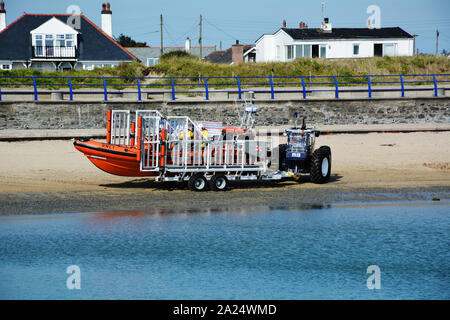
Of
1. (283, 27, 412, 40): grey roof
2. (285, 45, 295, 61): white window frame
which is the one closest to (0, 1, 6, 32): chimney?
(283, 27, 412, 40): grey roof

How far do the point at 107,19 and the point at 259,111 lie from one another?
34.5 meters

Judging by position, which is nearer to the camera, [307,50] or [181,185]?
[181,185]

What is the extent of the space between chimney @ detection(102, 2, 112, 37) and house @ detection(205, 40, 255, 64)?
39.0 ft

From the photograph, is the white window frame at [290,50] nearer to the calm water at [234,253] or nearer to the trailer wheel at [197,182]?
the trailer wheel at [197,182]

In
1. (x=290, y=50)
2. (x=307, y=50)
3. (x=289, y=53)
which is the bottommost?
(x=289, y=53)

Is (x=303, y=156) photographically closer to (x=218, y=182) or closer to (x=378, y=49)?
(x=218, y=182)

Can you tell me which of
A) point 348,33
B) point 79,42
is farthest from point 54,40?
point 348,33

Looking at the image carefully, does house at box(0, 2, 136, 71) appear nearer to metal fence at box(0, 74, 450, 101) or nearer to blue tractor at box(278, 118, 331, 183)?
metal fence at box(0, 74, 450, 101)

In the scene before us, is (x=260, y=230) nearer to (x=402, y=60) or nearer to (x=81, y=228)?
(x=81, y=228)

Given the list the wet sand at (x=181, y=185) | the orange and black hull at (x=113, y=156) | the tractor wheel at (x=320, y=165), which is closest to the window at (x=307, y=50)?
the wet sand at (x=181, y=185)

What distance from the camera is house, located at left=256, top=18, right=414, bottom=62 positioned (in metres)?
52.2

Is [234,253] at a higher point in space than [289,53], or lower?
lower

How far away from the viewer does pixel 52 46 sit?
54.5 meters

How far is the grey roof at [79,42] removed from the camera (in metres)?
54.1
